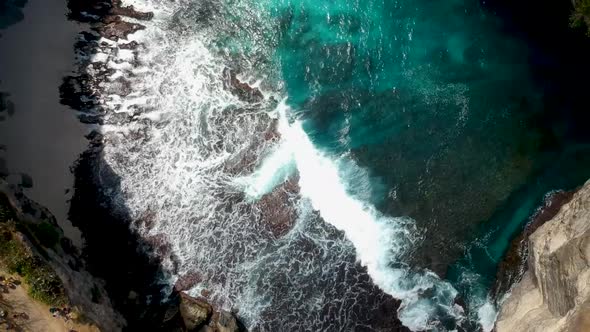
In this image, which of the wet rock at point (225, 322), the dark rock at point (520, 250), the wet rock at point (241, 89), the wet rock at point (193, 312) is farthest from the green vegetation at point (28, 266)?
the dark rock at point (520, 250)

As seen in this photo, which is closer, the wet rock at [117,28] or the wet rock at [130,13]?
the wet rock at [117,28]

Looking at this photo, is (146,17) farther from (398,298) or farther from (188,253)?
(398,298)

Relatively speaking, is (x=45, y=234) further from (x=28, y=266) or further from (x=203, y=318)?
(x=203, y=318)

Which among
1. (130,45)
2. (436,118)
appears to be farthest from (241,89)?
(436,118)

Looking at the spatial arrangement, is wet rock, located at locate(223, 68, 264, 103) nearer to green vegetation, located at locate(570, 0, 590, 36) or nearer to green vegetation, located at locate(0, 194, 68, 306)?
green vegetation, located at locate(0, 194, 68, 306)

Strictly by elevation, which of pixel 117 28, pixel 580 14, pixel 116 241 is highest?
pixel 580 14

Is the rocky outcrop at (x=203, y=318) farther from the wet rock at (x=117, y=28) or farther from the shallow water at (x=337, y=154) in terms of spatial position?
the wet rock at (x=117, y=28)
